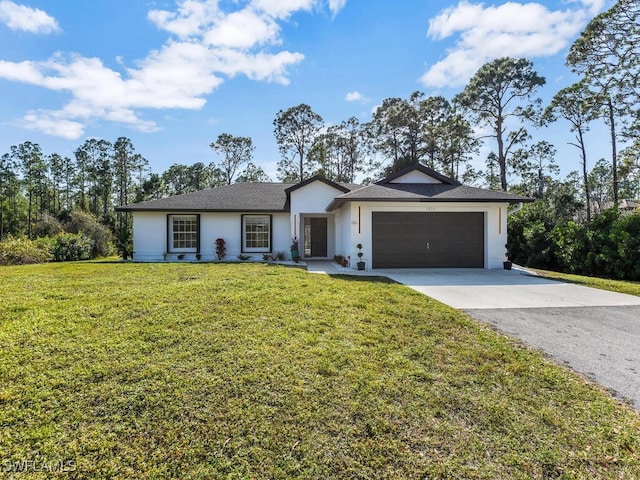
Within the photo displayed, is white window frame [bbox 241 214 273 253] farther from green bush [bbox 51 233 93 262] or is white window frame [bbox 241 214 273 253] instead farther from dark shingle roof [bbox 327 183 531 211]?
green bush [bbox 51 233 93 262]

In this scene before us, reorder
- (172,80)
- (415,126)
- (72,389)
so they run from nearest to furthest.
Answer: (72,389) → (172,80) → (415,126)

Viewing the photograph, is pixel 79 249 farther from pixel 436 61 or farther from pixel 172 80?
pixel 436 61

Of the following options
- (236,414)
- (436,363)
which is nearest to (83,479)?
(236,414)

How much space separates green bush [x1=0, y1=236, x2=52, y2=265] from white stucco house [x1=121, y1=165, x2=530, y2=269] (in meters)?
4.63

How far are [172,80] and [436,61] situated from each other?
1424 centimetres

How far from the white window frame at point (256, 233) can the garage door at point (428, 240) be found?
18.5 feet

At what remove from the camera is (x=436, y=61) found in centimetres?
1853

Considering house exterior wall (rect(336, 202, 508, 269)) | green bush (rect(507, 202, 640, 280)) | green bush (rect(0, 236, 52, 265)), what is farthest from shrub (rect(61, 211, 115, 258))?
green bush (rect(507, 202, 640, 280))

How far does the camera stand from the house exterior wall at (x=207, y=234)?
15.1 m

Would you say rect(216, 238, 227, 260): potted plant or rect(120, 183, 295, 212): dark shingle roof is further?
rect(216, 238, 227, 260): potted plant

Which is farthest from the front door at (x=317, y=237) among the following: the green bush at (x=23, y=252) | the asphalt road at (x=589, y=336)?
the green bush at (x=23, y=252)

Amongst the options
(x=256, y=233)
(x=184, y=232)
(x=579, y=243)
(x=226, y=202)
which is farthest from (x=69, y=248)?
(x=579, y=243)

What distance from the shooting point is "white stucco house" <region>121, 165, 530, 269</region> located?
12.4m

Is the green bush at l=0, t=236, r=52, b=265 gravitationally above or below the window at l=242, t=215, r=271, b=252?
below
